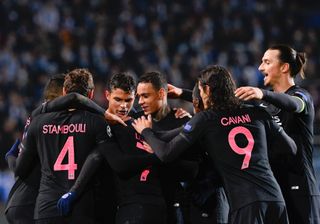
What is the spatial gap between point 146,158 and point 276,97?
1082 millimetres

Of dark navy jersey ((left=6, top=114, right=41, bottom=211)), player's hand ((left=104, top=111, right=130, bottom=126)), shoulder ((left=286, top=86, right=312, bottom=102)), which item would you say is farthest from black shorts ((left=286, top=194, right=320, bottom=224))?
dark navy jersey ((left=6, top=114, right=41, bottom=211))

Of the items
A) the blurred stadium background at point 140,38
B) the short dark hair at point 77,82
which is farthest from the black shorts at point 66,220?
the blurred stadium background at point 140,38

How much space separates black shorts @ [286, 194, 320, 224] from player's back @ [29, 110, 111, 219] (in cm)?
166

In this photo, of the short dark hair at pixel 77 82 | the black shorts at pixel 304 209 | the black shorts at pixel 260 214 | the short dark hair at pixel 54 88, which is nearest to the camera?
the black shorts at pixel 260 214

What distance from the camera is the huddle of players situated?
187 inches

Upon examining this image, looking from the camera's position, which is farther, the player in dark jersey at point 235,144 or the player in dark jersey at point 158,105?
the player in dark jersey at point 158,105

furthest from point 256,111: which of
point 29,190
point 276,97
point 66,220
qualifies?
point 29,190

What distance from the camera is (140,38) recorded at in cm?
1541

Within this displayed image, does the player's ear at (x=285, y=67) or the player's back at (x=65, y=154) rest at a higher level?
the player's ear at (x=285, y=67)

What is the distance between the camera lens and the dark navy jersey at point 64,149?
5.08 metres

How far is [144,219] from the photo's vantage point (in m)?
5.00

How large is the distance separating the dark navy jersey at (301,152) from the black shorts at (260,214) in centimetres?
76

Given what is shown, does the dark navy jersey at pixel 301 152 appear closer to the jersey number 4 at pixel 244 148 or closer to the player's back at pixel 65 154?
the jersey number 4 at pixel 244 148

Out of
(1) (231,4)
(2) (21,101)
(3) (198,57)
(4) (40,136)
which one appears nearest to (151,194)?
(4) (40,136)
